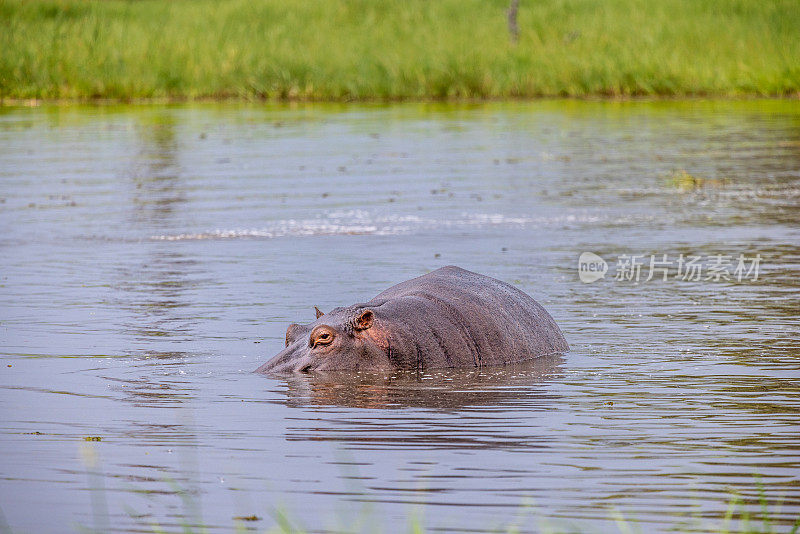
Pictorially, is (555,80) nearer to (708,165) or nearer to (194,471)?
(708,165)

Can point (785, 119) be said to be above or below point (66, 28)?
below

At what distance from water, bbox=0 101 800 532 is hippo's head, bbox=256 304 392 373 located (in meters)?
0.11

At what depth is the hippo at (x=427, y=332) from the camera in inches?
280

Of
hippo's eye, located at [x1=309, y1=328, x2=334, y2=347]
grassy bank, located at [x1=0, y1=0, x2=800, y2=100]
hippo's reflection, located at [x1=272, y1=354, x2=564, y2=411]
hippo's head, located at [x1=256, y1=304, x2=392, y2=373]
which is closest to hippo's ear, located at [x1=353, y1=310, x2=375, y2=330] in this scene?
hippo's head, located at [x1=256, y1=304, x2=392, y2=373]

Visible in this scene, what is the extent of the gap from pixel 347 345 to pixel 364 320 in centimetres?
15

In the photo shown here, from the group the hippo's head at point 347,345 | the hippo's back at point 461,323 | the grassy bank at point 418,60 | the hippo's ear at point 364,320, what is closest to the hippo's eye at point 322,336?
the hippo's head at point 347,345

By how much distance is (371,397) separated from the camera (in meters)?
6.68

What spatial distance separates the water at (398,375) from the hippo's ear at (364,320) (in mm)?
268

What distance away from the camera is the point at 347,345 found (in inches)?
279

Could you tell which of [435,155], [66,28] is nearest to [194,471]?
[435,155]

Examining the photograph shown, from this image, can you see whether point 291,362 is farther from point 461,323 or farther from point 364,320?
point 461,323

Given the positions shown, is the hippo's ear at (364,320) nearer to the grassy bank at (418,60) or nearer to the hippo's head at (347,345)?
the hippo's head at (347,345)

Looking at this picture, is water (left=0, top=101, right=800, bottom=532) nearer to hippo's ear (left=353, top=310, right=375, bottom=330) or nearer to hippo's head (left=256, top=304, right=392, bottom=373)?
hippo's head (left=256, top=304, right=392, bottom=373)

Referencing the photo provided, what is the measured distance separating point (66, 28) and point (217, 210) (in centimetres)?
1605
